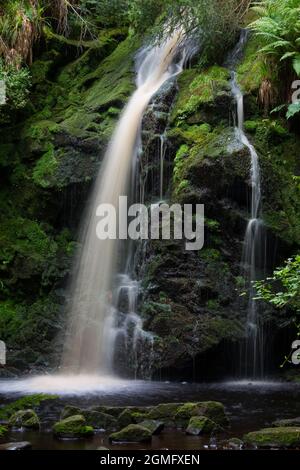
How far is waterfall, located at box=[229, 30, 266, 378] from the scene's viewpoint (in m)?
9.55

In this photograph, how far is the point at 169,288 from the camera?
9.84m

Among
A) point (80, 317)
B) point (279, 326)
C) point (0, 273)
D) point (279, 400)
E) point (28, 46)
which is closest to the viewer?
point (279, 400)

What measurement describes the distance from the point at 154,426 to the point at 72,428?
79 centimetres

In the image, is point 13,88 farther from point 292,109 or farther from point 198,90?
point 292,109

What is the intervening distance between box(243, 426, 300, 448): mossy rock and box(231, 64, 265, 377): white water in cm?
421

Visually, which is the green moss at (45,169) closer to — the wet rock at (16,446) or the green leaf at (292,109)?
the green leaf at (292,109)

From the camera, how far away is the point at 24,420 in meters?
5.91

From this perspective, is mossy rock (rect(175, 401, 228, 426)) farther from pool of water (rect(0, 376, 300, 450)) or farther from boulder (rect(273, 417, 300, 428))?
boulder (rect(273, 417, 300, 428))

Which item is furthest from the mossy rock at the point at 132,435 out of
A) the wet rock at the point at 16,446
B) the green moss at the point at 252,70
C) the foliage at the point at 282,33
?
the green moss at the point at 252,70

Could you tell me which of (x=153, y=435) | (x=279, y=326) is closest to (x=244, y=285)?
(x=279, y=326)

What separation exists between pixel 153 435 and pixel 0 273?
6.64 metres

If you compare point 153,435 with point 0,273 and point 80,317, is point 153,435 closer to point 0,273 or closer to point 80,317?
point 80,317

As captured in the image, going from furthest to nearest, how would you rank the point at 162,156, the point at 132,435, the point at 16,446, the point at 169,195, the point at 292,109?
the point at 162,156, the point at 169,195, the point at 292,109, the point at 132,435, the point at 16,446

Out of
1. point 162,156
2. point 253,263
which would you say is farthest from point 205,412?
point 162,156
